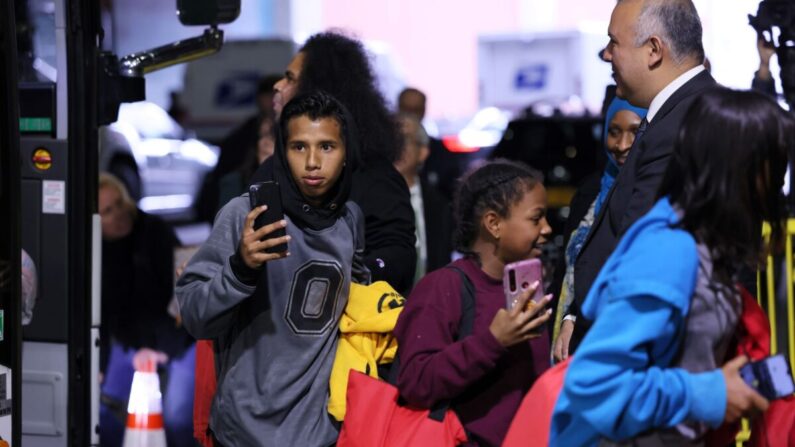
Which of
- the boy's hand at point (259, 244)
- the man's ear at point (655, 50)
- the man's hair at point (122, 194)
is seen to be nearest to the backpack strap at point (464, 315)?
the boy's hand at point (259, 244)

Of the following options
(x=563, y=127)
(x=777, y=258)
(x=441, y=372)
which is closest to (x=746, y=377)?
(x=441, y=372)

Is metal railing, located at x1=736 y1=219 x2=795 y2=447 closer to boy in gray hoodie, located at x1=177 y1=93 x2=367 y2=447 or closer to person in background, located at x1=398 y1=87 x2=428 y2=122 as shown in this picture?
boy in gray hoodie, located at x1=177 y1=93 x2=367 y2=447

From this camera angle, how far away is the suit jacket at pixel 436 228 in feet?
25.5

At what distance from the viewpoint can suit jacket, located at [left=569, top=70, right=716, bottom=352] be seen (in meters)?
3.90

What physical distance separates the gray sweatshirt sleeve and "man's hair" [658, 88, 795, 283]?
1.49 m

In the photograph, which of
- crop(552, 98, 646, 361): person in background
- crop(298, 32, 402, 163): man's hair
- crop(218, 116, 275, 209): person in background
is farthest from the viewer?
crop(218, 116, 275, 209): person in background

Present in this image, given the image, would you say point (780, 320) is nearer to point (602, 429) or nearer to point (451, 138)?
point (602, 429)

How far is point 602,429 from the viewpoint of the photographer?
326 centimetres

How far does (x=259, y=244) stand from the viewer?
4.18 meters

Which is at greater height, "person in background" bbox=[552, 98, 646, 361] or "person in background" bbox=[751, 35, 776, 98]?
"person in background" bbox=[751, 35, 776, 98]

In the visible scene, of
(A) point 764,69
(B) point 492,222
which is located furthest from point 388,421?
(A) point 764,69

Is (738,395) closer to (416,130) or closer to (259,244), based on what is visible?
(259,244)

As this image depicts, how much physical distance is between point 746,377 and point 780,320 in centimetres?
297

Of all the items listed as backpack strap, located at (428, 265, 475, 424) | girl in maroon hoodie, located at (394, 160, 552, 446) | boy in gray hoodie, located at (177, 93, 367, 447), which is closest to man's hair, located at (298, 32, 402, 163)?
girl in maroon hoodie, located at (394, 160, 552, 446)
